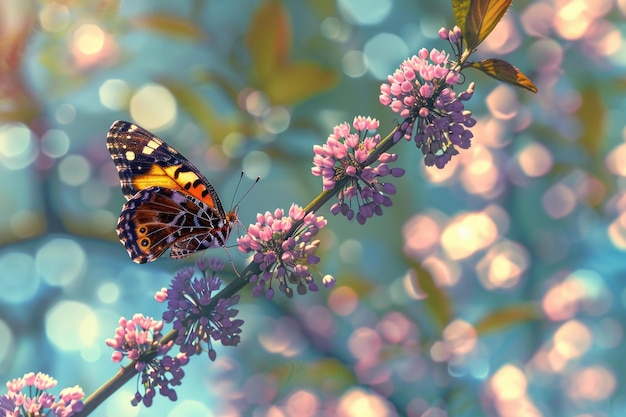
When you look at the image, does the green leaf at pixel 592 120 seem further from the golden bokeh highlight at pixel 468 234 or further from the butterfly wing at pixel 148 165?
the butterfly wing at pixel 148 165

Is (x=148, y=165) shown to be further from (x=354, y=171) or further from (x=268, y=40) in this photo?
(x=268, y=40)

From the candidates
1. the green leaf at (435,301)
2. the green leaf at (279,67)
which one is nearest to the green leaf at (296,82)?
the green leaf at (279,67)

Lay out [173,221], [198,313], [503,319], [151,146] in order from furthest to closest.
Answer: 1. [503,319]
2. [151,146]
3. [173,221]
4. [198,313]

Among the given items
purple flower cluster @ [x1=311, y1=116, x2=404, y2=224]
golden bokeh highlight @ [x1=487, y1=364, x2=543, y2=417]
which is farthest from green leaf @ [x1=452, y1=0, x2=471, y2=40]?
golden bokeh highlight @ [x1=487, y1=364, x2=543, y2=417]

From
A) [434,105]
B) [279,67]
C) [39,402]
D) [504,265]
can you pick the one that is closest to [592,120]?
[504,265]

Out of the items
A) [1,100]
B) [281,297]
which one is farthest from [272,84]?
[1,100]

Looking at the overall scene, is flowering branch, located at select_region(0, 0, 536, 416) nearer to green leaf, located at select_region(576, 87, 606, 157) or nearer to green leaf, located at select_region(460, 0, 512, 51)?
green leaf, located at select_region(460, 0, 512, 51)
